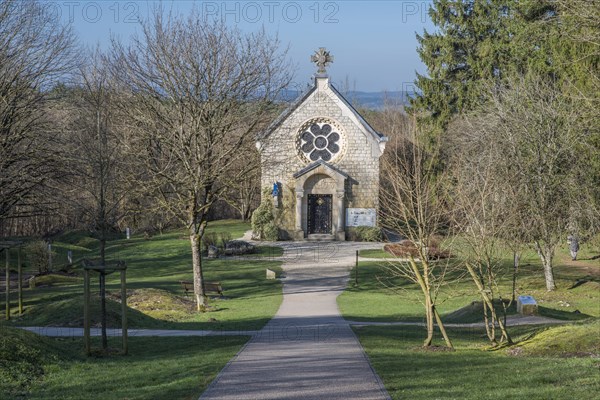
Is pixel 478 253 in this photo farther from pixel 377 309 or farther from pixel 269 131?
pixel 269 131

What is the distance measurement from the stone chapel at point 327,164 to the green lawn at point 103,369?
30802mm

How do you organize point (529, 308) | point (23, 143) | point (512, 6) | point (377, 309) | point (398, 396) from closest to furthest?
1. point (398, 396)
2. point (529, 308)
3. point (377, 309)
4. point (23, 143)
5. point (512, 6)

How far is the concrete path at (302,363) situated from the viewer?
12688 mm

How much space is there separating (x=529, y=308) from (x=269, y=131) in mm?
23333

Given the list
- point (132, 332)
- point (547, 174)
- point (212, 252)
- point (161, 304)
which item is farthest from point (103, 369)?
point (212, 252)

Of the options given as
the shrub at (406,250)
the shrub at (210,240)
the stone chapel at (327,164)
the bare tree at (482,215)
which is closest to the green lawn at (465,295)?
the shrub at (406,250)

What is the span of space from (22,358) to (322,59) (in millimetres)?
36710

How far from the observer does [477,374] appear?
13.9 meters

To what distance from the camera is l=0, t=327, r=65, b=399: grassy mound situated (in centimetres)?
1347

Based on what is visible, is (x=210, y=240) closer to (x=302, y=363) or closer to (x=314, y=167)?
(x=314, y=167)

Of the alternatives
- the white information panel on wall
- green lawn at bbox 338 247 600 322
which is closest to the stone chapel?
the white information panel on wall

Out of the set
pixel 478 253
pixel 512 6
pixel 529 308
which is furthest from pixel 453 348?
pixel 512 6

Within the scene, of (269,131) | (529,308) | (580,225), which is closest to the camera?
(529,308)

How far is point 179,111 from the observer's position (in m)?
29.2
